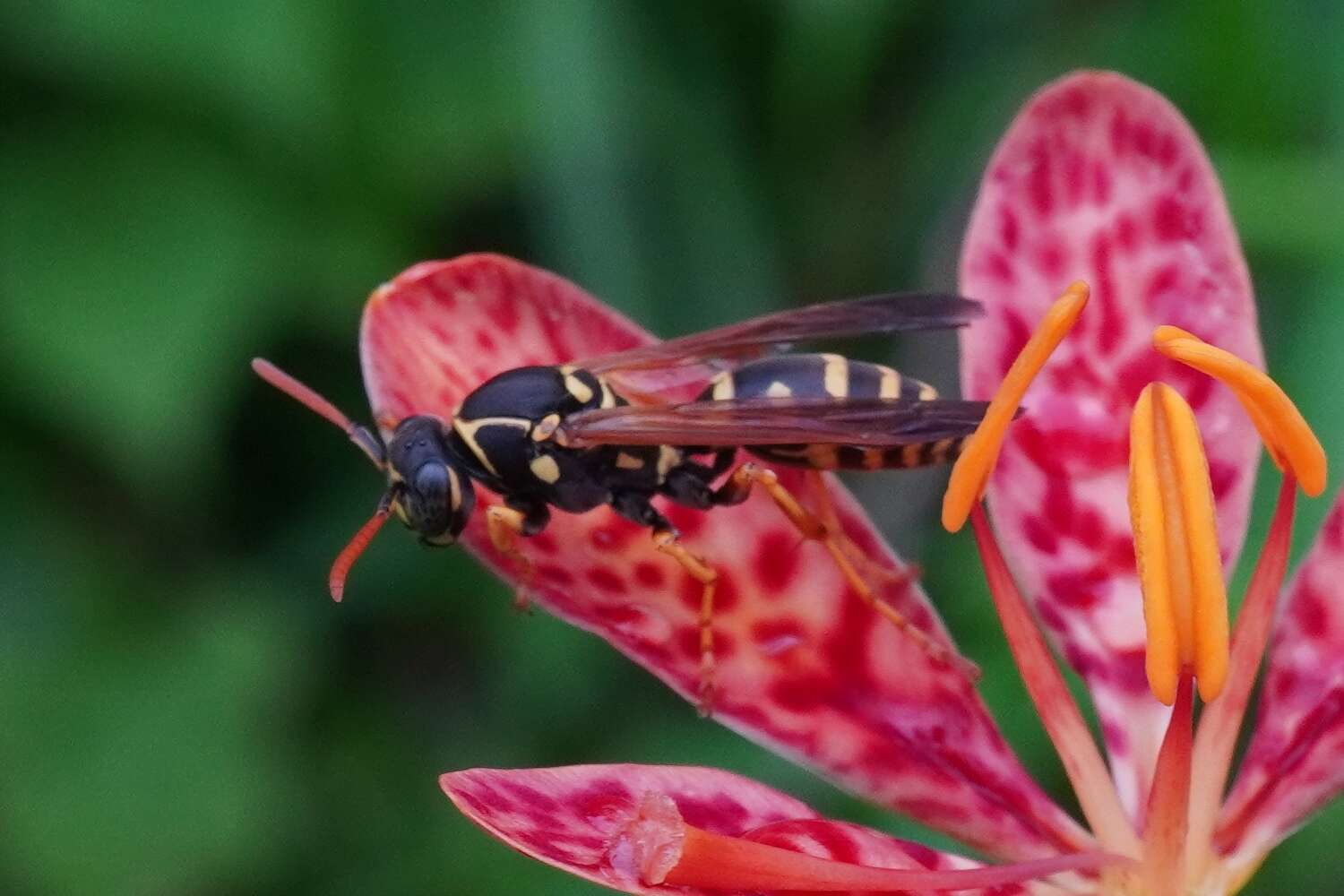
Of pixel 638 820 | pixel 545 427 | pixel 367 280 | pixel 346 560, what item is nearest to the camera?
pixel 638 820

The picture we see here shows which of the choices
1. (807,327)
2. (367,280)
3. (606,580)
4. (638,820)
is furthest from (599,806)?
(367,280)

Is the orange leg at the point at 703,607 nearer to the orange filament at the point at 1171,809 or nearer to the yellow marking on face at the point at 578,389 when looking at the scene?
the yellow marking on face at the point at 578,389

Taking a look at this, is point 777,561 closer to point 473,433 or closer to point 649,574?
point 649,574

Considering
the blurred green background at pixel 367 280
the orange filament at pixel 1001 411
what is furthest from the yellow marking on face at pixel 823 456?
the blurred green background at pixel 367 280

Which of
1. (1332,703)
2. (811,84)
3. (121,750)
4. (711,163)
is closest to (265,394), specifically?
(121,750)

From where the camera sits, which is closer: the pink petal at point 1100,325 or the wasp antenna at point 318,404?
the wasp antenna at point 318,404

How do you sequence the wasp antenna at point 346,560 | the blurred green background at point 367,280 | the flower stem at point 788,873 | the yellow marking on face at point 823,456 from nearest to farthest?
the flower stem at point 788,873
the wasp antenna at point 346,560
the yellow marking on face at point 823,456
the blurred green background at point 367,280
